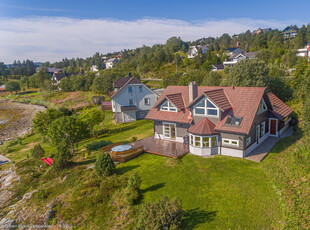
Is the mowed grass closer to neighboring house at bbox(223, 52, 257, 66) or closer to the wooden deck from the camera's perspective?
the wooden deck

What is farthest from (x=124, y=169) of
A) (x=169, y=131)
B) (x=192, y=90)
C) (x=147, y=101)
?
(x=147, y=101)

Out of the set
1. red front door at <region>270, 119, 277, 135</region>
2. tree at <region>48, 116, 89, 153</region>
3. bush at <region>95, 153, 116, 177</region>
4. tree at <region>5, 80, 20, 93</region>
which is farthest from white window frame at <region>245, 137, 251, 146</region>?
tree at <region>5, 80, 20, 93</region>

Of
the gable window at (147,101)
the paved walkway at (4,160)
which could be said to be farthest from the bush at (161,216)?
the gable window at (147,101)

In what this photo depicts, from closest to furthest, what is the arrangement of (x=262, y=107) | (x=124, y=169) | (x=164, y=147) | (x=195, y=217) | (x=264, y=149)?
(x=195, y=217) < (x=124, y=169) < (x=264, y=149) < (x=262, y=107) < (x=164, y=147)

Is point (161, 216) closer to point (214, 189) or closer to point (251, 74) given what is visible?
point (214, 189)

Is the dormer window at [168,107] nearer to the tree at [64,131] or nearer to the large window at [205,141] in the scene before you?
the large window at [205,141]

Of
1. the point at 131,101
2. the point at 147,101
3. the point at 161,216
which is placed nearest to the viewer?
the point at 161,216

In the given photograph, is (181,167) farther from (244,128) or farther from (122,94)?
(122,94)
